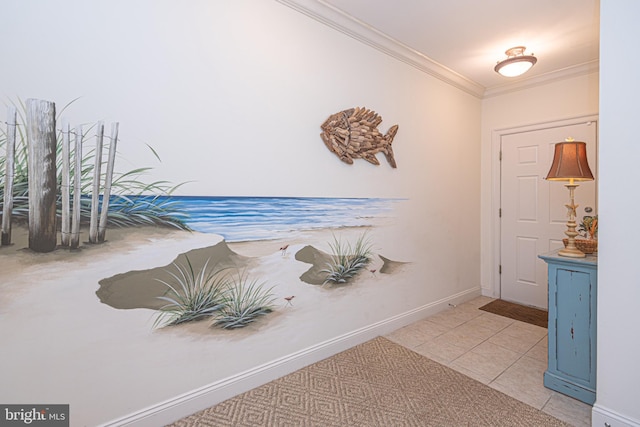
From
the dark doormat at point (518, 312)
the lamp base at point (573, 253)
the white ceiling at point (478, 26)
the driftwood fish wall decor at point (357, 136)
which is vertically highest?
the white ceiling at point (478, 26)

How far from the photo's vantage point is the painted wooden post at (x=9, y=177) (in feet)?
4.50

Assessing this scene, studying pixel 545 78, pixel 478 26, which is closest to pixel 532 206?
pixel 545 78

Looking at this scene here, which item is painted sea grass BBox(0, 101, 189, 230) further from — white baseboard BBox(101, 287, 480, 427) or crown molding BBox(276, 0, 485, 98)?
crown molding BBox(276, 0, 485, 98)

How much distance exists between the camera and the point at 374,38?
2.73 metres

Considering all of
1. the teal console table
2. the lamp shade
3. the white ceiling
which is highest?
the white ceiling

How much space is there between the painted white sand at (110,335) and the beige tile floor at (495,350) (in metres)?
1.25

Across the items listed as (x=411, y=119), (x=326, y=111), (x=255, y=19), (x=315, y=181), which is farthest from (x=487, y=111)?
(x=255, y=19)

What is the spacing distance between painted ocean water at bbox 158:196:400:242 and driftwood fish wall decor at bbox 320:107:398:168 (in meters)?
0.38

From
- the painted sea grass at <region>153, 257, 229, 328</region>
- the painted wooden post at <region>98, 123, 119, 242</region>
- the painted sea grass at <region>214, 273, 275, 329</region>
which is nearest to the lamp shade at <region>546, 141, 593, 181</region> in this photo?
the painted sea grass at <region>214, 273, 275, 329</region>

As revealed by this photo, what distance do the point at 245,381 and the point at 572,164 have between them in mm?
2534

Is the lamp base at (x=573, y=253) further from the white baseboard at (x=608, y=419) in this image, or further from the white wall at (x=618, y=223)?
the white baseboard at (x=608, y=419)

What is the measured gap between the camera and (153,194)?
1.71 meters

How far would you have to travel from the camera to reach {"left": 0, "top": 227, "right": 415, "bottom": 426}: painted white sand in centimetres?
139

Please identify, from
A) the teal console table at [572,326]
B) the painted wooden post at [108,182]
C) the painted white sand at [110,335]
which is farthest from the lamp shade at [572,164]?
the painted wooden post at [108,182]
